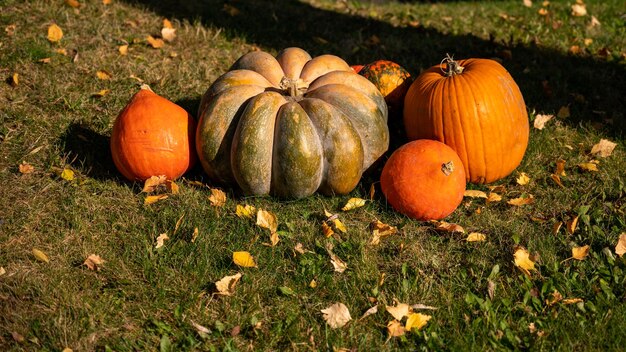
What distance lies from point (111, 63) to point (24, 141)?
1245mm

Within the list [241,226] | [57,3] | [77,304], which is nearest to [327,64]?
[241,226]

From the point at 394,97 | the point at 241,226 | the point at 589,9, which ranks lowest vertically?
the point at 241,226

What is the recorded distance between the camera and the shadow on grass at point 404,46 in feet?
17.7

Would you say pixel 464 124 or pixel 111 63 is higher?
pixel 464 124

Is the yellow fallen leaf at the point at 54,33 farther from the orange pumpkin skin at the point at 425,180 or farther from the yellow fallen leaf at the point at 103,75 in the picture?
the orange pumpkin skin at the point at 425,180

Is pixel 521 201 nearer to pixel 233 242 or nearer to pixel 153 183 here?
pixel 233 242

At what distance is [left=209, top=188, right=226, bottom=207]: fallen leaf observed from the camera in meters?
3.90

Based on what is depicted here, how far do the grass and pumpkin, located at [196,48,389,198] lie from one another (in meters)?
0.20

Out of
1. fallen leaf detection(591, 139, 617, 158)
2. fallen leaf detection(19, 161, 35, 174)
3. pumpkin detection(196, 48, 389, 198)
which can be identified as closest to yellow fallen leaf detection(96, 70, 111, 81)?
fallen leaf detection(19, 161, 35, 174)

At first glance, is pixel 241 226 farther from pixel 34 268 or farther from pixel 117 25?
pixel 117 25

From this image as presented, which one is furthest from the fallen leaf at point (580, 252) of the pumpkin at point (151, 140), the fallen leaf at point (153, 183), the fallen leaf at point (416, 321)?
the fallen leaf at point (153, 183)

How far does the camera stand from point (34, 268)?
336 cm

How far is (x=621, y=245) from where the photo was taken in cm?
352

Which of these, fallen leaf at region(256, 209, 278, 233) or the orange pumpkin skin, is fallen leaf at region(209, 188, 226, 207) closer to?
fallen leaf at region(256, 209, 278, 233)
